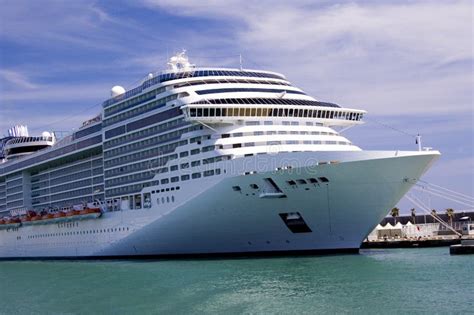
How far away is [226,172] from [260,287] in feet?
30.8

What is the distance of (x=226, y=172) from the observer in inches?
1359

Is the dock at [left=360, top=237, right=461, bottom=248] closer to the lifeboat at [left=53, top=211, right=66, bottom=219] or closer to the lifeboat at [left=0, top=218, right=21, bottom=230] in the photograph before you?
the lifeboat at [left=53, top=211, right=66, bottom=219]

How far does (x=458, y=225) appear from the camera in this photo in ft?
212

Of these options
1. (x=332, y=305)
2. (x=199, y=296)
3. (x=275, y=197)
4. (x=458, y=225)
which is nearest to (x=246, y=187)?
(x=275, y=197)

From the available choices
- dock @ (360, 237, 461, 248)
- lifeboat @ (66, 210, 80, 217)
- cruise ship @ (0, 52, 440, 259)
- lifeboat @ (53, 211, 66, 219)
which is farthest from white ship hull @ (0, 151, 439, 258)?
dock @ (360, 237, 461, 248)

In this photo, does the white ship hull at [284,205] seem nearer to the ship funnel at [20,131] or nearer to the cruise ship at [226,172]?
the cruise ship at [226,172]

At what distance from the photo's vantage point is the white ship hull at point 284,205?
3234 cm

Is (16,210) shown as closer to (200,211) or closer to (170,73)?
(170,73)

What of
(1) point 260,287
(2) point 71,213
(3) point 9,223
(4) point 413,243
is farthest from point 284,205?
(3) point 9,223

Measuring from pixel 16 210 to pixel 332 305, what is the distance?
44447mm

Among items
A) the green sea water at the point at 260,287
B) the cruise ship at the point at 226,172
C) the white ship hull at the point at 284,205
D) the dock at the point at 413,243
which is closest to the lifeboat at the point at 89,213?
the cruise ship at the point at 226,172

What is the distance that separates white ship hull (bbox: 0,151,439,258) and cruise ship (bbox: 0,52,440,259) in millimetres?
58

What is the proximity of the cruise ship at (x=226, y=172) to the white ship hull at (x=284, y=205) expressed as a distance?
0.19ft

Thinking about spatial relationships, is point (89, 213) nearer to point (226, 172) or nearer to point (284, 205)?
point (226, 172)
